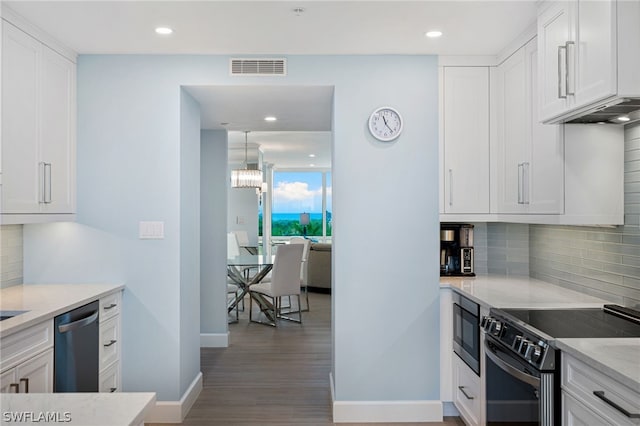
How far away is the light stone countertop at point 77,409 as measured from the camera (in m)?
1.04

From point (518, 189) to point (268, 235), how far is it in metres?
8.11

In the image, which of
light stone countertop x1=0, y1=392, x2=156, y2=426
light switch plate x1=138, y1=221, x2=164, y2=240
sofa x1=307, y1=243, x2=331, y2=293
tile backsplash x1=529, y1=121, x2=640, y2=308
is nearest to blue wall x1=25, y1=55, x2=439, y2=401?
light switch plate x1=138, y1=221, x2=164, y2=240

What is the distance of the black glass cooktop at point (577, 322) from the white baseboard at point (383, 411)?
4.10 feet

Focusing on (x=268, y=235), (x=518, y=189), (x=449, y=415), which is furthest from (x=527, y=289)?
(x=268, y=235)

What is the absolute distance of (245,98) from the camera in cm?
347

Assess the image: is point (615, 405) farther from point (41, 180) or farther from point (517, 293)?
point (41, 180)

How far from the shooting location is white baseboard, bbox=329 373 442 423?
318 centimetres

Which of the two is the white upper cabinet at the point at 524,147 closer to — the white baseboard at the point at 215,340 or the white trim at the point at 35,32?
the white trim at the point at 35,32

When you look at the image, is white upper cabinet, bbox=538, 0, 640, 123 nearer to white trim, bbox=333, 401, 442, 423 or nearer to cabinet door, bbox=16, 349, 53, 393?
white trim, bbox=333, 401, 442, 423

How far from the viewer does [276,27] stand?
2.71 m

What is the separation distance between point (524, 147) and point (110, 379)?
2979 mm

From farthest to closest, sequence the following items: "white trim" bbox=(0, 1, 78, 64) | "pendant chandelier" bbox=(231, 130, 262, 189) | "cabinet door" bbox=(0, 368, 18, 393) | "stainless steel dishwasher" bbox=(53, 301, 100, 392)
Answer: "pendant chandelier" bbox=(231, 130, 262, 189) < "white trim" bbox=(0, 1, 78, 64) < "stainless steel dishwasher" bbox=(53, 301, 100, 392) < "cabinet door" bbox=(0, 368, 18, 393)

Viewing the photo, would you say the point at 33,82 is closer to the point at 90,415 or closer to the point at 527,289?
the point at 90,415

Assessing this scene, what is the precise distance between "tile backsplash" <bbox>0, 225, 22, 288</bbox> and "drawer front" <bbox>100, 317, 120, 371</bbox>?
705 millimetres
